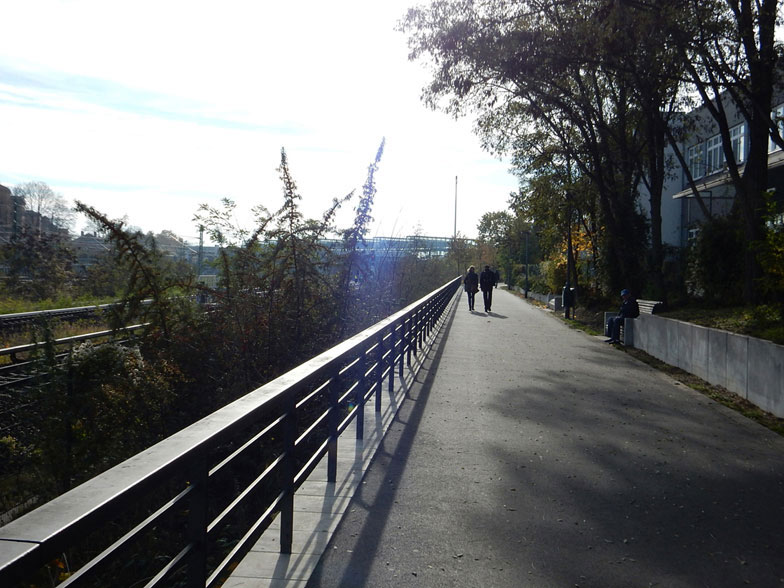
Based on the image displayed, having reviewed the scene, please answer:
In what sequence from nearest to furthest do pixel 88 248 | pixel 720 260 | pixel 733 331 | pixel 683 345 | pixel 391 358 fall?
pixel 391 358, pixel 733 331, pixel 683 345, pixel 720 260, pixel 88 248

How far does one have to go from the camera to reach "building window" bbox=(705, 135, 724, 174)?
128ft

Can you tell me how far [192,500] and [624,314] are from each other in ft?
54.8

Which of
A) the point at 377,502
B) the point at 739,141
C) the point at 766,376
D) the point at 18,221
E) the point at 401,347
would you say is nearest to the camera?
the point at 377,502

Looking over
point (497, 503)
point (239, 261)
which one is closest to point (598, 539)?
point (497, 503)

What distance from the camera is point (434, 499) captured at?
5.58 m

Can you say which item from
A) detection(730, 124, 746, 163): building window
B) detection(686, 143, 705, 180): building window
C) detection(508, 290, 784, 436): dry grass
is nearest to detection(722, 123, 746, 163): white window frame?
detection(730, 124, 746, 163): building window

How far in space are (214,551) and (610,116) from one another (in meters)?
24.0

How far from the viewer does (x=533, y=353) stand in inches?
634

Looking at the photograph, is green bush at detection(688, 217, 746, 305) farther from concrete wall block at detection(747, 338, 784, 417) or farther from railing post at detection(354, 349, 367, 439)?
railing post at detection(354, 349, 367, 439)

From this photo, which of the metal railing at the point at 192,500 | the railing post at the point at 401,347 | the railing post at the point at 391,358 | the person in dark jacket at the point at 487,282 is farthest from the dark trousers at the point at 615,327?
the person in dark jacket at the point at 487,282

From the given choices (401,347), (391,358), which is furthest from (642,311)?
(391,358)

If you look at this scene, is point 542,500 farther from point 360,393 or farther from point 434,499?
point 360,393

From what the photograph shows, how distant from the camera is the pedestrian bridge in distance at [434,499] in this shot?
2781 mm

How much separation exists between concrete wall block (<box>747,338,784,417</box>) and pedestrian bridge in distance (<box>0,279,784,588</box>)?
0.47m
